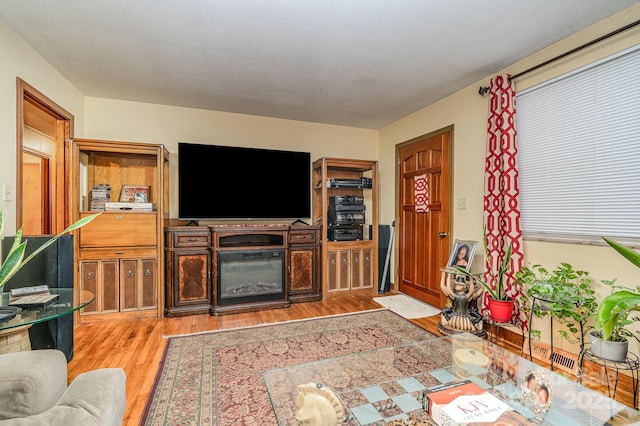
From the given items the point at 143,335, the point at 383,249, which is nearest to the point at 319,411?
the point at 143,335

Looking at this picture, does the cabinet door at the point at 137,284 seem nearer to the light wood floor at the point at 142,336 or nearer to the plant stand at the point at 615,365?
the light wood floor at the point at 142,336

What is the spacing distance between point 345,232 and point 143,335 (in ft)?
8.21

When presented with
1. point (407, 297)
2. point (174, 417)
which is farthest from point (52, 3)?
point (407, 297)

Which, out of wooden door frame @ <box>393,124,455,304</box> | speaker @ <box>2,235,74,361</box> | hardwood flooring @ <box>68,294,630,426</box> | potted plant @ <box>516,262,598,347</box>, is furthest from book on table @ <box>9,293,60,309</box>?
wooden door frame @ <box>393,124,455,304</box>

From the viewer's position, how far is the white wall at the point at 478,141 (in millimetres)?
2033

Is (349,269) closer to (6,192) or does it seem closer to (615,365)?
(615,365)

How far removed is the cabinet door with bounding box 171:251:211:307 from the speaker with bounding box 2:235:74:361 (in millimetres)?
1020

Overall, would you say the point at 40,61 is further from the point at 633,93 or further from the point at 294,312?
the point at 633,93

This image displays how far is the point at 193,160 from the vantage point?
3.47 m

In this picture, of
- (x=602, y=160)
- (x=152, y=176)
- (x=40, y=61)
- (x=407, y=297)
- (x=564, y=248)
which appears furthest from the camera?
(x=407, y=297)

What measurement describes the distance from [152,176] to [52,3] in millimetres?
1956

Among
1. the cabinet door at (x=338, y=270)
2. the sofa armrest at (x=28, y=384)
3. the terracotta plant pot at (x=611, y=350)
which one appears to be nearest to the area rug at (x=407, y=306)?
the cabinet door at (x=338, y=270)

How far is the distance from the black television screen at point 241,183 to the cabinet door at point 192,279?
0.48 m

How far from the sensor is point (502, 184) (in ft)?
8.98
